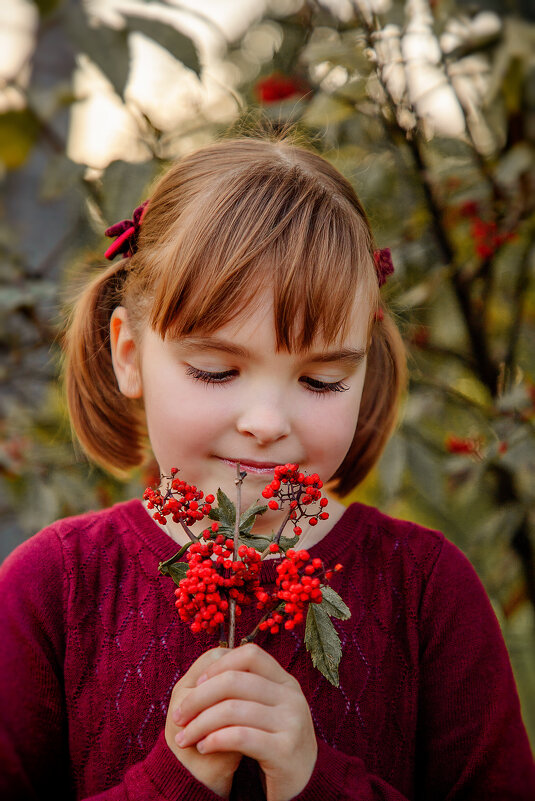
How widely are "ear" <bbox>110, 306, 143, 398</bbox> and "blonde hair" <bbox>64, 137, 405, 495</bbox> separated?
22 mm

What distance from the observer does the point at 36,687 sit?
90 centimetres

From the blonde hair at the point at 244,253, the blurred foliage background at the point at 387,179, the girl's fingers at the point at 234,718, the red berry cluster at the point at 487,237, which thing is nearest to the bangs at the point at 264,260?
the blonde hair at the point at 244,253

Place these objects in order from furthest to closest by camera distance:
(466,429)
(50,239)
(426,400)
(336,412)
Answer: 1. (50,239)
2. (466,429)
3. (426,400)
4. (336,412)

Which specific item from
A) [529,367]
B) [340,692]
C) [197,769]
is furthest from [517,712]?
[529,367]

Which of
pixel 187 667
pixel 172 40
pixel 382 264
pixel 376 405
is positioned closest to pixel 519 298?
pixel 376 405

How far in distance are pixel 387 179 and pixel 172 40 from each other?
1.51ft

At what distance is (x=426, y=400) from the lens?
5.07 ft

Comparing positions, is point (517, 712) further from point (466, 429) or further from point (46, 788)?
point (466, 429)

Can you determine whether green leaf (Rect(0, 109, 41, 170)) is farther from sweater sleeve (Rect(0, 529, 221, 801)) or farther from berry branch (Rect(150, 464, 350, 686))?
berry branch (Rect(150, 464, 350, 686))

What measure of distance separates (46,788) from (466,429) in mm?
1214

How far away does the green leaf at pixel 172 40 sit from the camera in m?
1.31

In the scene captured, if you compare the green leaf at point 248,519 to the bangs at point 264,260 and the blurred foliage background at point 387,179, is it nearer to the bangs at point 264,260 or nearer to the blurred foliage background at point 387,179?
the bangs at point 264,260

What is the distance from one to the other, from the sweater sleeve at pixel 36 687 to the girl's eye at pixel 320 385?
0.37 meters

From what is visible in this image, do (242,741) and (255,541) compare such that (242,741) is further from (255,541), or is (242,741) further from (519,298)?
(519,298)
